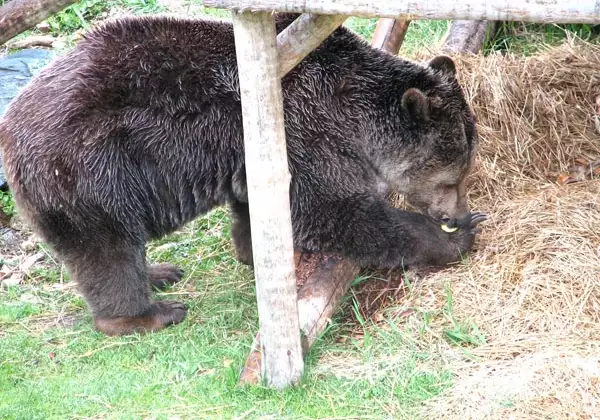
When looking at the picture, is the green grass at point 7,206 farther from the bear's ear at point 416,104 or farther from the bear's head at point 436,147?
the bear's ear at point 416,104

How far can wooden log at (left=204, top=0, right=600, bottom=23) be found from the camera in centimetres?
387

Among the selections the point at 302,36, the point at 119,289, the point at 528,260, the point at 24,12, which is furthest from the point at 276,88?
the point at 528,260

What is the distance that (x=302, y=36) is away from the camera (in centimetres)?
493

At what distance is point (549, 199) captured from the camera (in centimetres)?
716

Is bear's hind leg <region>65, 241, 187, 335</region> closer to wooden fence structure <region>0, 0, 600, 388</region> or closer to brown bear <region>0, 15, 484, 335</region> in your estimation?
brown bear <region>0, 15, 484, 335</region>

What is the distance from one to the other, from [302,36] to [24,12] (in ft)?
5.79

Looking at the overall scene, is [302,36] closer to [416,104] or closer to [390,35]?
[416,104]

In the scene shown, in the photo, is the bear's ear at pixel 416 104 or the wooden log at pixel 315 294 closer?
the wooden log at pixel 315 294

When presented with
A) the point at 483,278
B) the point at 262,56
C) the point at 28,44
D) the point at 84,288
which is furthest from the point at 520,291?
the point at 28,44

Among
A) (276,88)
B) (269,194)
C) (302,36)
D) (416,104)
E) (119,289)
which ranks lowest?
(119,289)

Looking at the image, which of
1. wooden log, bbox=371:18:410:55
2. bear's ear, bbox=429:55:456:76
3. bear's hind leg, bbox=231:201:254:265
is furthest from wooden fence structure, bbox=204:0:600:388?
wooden log, bbox=371:18:410:55

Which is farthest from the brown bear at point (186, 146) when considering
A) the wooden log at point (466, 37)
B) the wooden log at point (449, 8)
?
the wooden log at point (466, 37)

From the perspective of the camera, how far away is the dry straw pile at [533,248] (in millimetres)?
5035

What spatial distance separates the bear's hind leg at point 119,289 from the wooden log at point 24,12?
5.33 feet
